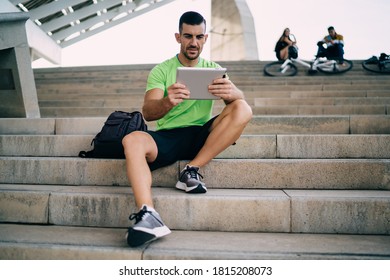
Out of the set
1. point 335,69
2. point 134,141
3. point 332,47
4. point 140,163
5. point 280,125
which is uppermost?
point 332,47

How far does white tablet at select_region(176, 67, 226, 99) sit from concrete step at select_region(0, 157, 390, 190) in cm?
59

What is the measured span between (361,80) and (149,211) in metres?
6.07

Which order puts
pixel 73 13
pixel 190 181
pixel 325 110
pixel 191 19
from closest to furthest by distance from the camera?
pixel 190 181 → pixel 191 19 → pixel 325 110 → pixel 73 13

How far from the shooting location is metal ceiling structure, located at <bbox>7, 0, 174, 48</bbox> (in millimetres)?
15766

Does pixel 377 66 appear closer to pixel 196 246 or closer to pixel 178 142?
pixel 178 142

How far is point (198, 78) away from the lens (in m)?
1.96

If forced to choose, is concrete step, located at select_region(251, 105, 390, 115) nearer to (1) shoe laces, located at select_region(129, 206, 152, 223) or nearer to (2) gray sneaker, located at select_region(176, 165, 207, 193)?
(2) gray sneaker, located at select_region(176, 165, 207, 193)

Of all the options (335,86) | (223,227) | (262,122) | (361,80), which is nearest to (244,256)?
(223,227)

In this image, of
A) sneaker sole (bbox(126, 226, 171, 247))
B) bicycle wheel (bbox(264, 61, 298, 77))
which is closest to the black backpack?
sneaker sole (bbox(126, 226, 171, 247))

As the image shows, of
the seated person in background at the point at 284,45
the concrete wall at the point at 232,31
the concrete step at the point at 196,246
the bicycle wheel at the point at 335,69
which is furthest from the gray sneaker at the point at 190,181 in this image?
the concrete wall at the point at 232,31

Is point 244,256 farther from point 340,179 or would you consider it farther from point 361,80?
point 361,80

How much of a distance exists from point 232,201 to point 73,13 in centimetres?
2023

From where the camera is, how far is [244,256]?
1.54 meters

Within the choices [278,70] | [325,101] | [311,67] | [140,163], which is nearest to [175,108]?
[140,163]
